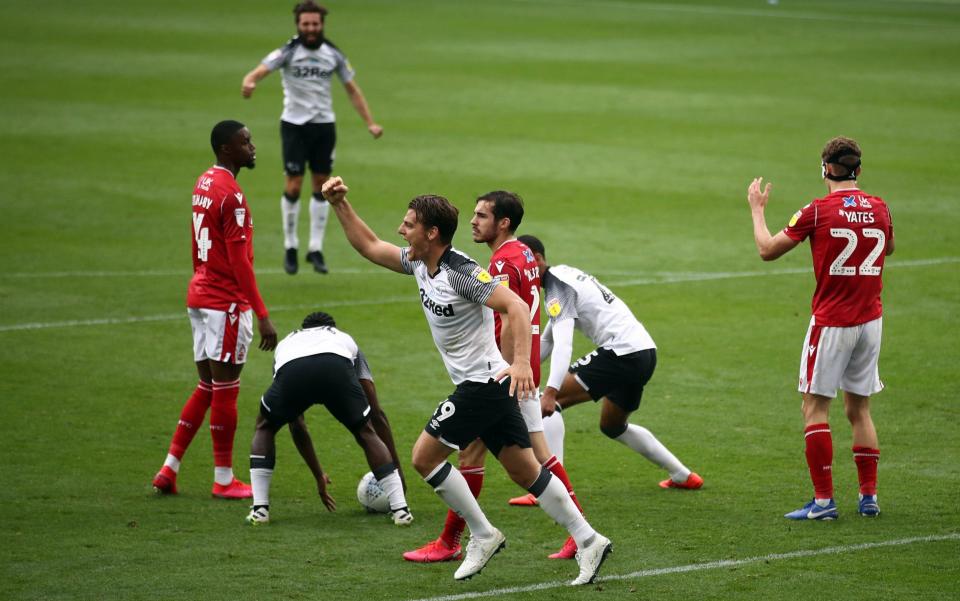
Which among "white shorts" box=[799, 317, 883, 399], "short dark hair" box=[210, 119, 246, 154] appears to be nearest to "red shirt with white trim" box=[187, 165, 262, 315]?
"short dark hair" box=[210, 119, 246, 154]

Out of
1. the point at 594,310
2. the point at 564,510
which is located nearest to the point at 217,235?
the point at 594,310

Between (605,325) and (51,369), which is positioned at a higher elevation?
(605,325)

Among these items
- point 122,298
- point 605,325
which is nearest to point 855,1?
point 122,298

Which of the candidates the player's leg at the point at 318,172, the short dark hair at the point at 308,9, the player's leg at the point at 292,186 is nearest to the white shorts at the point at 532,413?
the player's leg at the point at 292,186

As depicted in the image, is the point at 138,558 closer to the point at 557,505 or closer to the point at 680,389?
the point at 557,505

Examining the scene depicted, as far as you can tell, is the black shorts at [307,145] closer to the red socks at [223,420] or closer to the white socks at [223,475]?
the red socks at [223,420]

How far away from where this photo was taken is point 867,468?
8391 mm

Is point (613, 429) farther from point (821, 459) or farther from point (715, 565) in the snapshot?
point (715, 565)

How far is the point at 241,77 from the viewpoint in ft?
95.9

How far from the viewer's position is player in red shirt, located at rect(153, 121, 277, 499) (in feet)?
29.5

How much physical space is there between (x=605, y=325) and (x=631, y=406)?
57 cm

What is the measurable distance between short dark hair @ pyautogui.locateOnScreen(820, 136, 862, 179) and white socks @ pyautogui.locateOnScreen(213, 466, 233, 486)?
4312 mm

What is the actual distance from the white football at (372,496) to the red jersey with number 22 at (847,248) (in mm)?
2917

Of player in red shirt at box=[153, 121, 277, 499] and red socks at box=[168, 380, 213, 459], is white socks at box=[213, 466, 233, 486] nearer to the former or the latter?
player in red shirt at box=[153, 121, 277, 499]
